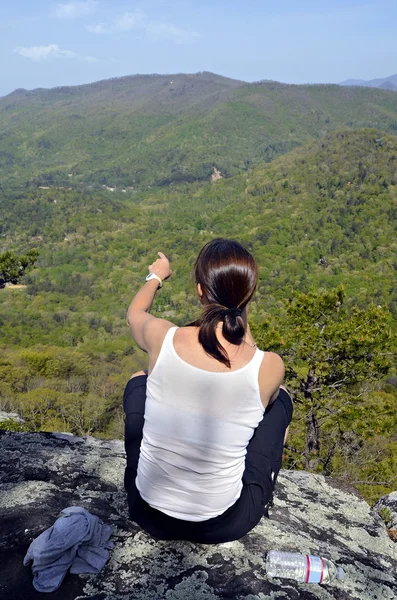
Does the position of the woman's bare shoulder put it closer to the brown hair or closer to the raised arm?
the brown hair

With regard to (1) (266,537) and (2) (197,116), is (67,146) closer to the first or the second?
(2) (197,116)

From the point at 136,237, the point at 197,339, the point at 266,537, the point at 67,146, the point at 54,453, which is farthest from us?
the point at 67,146

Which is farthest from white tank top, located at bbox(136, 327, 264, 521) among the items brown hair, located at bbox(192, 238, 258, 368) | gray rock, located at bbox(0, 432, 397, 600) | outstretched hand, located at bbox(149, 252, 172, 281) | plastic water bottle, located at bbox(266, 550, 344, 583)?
outstretched hand, located at bbox(149, 252, 172, 281)

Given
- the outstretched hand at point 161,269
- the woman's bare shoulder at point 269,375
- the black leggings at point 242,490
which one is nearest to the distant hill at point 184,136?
the outstretched hand at point 161,269

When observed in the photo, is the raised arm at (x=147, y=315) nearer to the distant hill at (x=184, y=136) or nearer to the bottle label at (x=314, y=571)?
the bottle label at (x=314, y=571)

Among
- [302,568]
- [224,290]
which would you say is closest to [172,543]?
[302,568]

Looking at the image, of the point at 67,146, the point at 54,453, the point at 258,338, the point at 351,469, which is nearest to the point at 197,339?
the point at 54,453

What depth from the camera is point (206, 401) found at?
165cm

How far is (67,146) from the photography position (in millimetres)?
171875

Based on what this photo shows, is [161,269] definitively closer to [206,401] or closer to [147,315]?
[147,315]

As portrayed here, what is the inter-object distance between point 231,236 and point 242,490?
218 ft

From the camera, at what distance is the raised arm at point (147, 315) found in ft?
5.88

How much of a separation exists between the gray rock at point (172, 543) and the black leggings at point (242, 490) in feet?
0.33

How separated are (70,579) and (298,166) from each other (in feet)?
261
